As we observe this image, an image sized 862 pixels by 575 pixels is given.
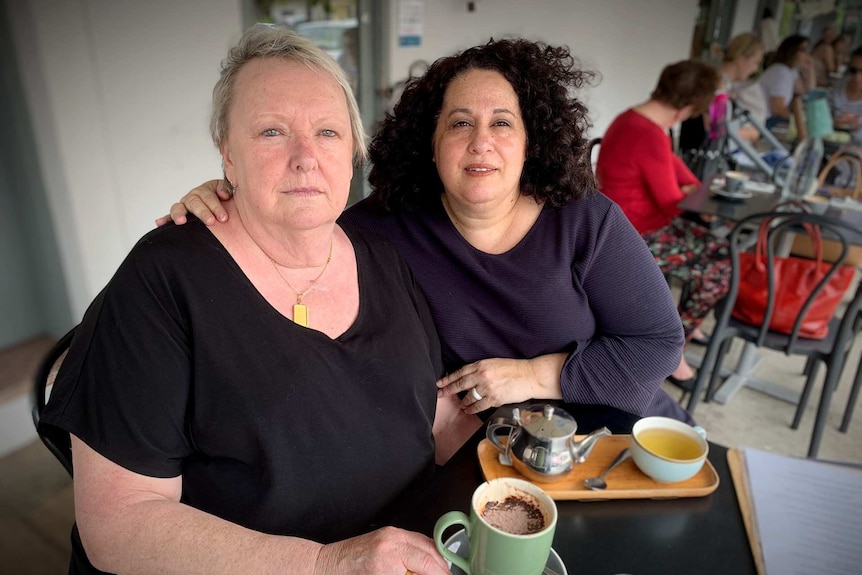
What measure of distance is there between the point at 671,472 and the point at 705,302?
1989 mm

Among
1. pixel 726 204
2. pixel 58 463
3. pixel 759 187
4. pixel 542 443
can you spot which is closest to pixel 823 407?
pixel 726 204

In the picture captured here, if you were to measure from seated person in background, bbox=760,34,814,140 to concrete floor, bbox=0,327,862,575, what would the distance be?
307 centimetres

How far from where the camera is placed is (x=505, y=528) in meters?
0.75

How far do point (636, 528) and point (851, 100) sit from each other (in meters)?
6.44

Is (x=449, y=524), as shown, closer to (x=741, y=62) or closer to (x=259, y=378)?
(x=259, y=378)

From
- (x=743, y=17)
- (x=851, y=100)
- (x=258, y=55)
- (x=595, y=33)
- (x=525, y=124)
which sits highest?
(x=743, y=17)

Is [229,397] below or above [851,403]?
above

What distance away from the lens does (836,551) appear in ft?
2.75

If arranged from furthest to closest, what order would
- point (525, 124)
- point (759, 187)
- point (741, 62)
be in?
point (741, 62)
point (759, 187)
point (525, 124)

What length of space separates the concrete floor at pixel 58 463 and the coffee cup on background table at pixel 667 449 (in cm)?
171

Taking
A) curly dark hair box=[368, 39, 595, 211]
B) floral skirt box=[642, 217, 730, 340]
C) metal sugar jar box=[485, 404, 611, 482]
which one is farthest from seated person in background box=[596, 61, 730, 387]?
metal sugar jar box=[485, 404, 611, 482]

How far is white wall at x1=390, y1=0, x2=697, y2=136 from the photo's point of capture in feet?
12.5

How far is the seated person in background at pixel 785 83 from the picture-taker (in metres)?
5.30

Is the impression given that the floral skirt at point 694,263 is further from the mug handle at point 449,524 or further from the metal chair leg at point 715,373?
the mug handle at point 449,524
